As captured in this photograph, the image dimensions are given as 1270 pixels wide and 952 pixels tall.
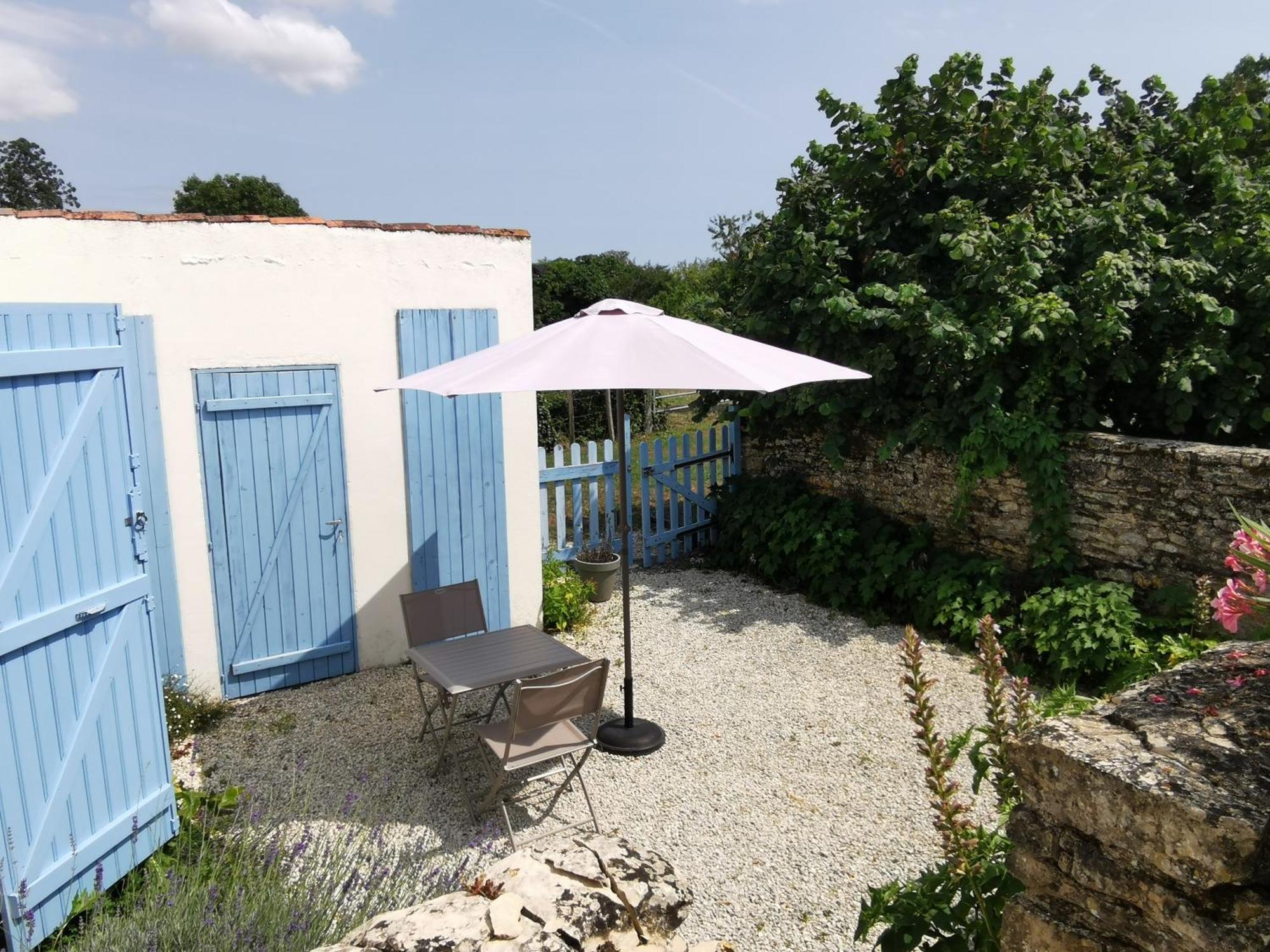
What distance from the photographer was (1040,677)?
6062mm

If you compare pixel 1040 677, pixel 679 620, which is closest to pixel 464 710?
pixel 679 620

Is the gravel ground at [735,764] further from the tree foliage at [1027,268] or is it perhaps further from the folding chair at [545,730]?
the tree foliage at [1027,268]

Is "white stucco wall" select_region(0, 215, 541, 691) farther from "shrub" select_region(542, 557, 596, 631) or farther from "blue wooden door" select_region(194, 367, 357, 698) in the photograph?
"shrub" select_region(542, 557, 596, 631)

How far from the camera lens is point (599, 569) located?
772 centimetres

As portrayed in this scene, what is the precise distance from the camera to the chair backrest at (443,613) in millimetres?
5488

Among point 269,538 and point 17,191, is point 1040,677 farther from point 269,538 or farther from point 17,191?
point 17,191

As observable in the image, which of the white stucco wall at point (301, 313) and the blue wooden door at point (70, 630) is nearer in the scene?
the blue wooden door at point (70, 630)

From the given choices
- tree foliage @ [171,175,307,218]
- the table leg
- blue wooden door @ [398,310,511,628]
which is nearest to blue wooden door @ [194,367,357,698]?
blue wooden door @ [398,310,511,628]

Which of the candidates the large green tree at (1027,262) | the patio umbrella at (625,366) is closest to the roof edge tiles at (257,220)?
the patio umbrella at (625,366)

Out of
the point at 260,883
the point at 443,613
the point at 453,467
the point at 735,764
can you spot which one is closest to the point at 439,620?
the point at 443,613

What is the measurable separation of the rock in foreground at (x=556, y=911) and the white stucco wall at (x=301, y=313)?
406 cm

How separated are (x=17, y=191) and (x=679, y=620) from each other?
4765 cm

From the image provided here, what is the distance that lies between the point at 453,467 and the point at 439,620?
131 cm

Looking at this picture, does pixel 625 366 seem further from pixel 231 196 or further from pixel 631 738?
pixel 231 196
